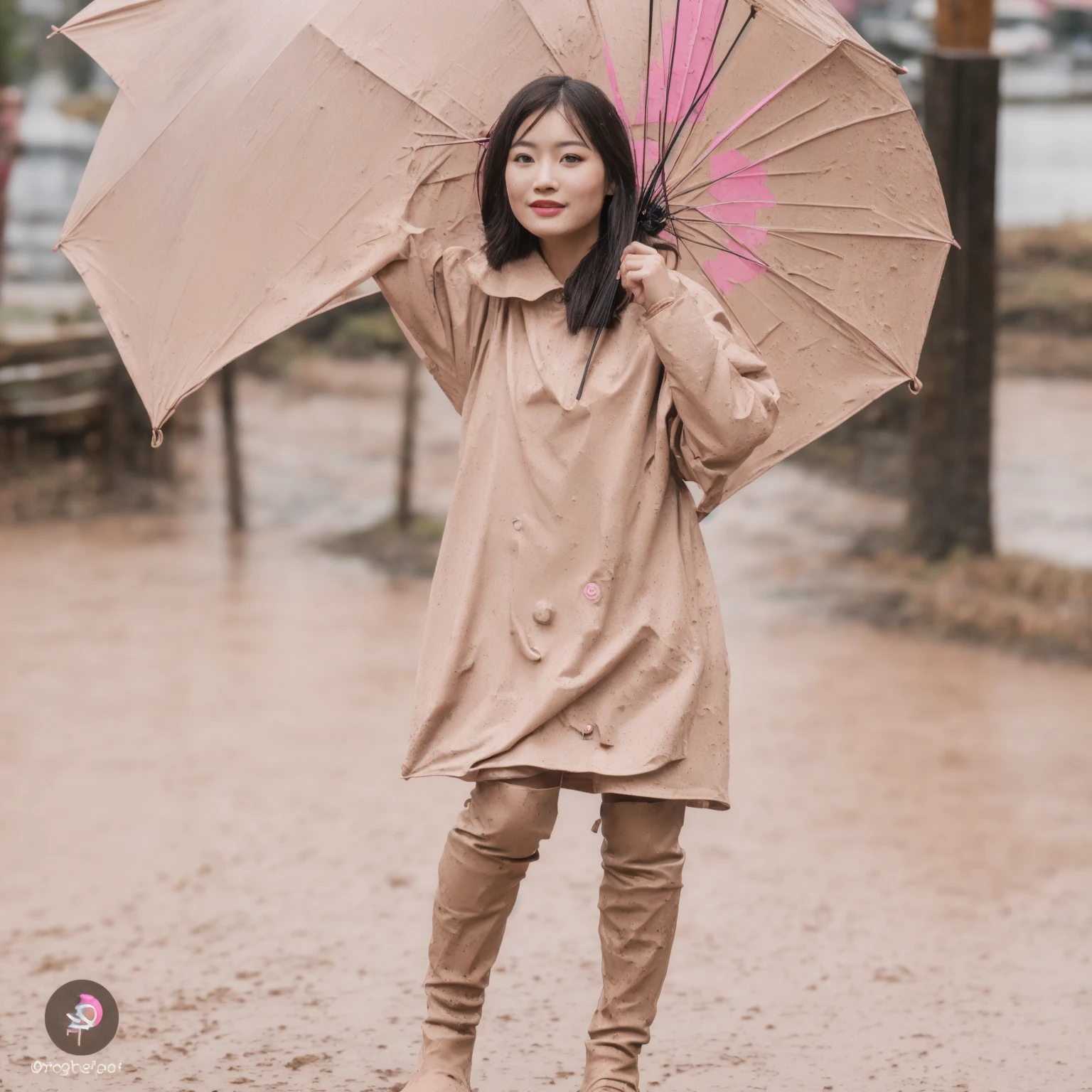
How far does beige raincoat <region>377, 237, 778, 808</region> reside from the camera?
2996 millimetres

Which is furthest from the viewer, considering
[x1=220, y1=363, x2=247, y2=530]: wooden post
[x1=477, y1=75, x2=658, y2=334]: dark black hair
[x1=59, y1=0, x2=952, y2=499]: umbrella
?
[x1=220, y1=363, x2=247, y2=530]: wooden post

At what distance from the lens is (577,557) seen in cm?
304

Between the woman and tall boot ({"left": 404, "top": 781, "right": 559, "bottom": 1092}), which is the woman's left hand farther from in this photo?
tall boot ({"left": 404, "top": 781, "right": 559, "bottom": 1092})

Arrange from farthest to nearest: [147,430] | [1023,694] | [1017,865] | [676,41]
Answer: [147,430] → [1023,694] → [1017,865] → [676,41]

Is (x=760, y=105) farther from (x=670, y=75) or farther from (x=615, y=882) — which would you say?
(x=615, y=882)

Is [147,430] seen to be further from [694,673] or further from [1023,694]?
[694,673]

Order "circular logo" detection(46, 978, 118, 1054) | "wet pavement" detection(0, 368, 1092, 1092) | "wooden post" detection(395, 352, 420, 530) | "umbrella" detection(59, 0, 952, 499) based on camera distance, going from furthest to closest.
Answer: "wooden post" detection(395, 352, 420, 530) → "wet pavement" detection(0, 368, 1092, 1092) → "circular logo" detection(46, 978, 118, 1054) → "umbrella" detection(59, 0, 952, 499)

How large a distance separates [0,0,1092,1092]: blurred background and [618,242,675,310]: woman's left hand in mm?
1657

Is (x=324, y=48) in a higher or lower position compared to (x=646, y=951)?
higher

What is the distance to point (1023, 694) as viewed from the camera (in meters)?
7.40

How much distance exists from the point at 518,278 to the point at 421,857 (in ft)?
8.76

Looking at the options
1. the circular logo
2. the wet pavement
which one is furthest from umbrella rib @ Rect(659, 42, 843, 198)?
the circular logo

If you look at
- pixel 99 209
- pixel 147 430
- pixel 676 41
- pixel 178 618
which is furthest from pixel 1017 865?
pixel 147 430

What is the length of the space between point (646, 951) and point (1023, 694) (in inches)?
182
